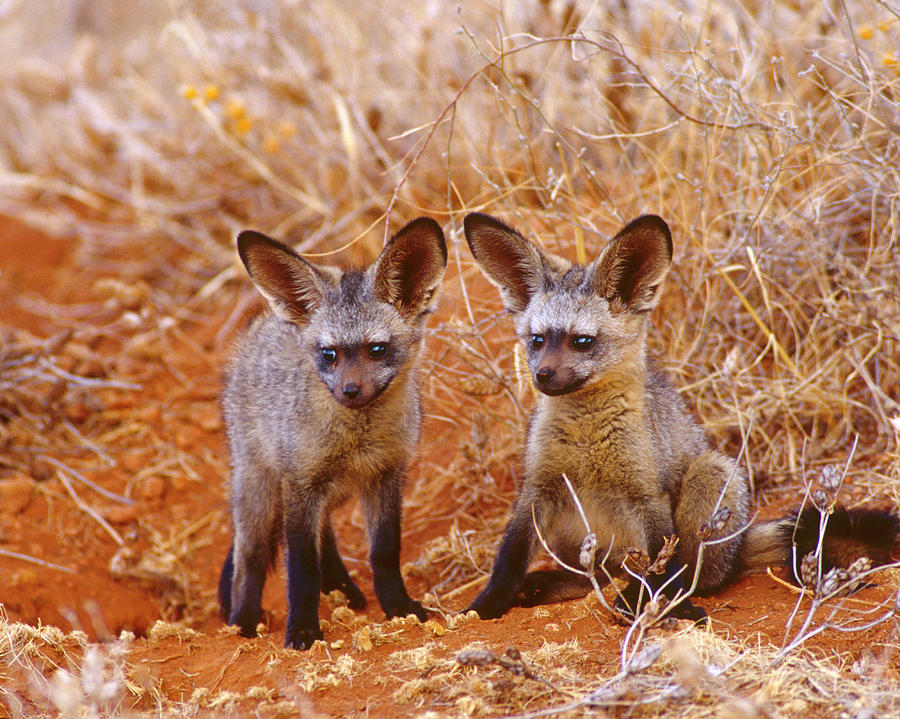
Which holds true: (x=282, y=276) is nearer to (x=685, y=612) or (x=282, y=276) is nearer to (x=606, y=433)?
(x=606, y=433)

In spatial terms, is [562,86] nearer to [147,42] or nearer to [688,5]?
[688,5]

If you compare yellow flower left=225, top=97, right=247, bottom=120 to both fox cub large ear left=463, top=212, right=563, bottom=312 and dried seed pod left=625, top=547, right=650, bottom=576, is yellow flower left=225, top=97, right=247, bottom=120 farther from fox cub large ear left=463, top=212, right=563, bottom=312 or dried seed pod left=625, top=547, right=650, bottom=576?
dried seed pod left=625, top=547, right=650, bottom=576

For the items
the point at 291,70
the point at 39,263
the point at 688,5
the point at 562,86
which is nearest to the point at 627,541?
the point at 562,86

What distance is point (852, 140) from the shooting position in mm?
4926

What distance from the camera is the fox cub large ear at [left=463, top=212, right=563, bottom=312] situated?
13.0 feet

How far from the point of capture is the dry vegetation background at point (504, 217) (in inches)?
132

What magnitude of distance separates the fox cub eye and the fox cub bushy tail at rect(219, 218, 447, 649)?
683 millimetres

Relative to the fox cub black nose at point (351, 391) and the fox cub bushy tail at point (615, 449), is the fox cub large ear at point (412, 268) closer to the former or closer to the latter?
the fox cub bushy tail at point (615, 449)

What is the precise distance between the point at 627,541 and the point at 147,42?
981 cm

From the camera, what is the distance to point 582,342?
383cm

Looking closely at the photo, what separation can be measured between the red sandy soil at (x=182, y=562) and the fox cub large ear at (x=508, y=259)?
1330 mm

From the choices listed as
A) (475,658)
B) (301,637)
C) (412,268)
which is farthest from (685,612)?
(412,268)

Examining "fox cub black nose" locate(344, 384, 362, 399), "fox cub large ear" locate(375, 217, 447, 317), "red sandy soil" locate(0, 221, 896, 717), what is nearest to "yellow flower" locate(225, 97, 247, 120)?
"red sandy soil" locate(0, 221, 896, 717)

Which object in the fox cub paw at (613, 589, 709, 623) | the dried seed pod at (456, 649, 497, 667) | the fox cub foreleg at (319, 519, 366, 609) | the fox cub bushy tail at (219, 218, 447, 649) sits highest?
the fox cub bushy tail at (219, 218, 447, 649)
